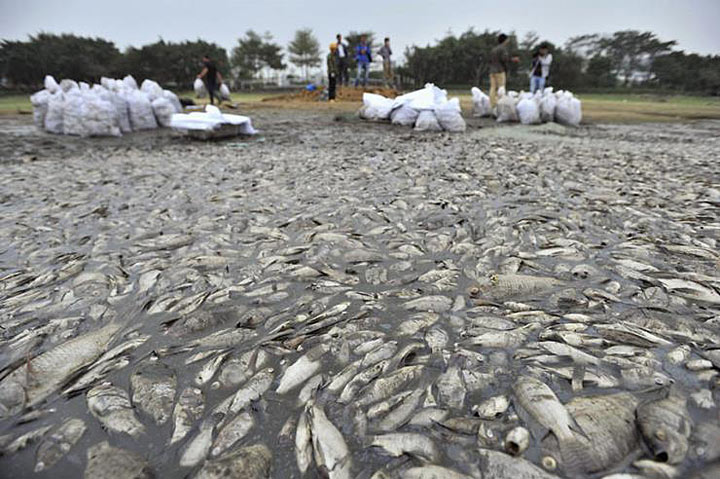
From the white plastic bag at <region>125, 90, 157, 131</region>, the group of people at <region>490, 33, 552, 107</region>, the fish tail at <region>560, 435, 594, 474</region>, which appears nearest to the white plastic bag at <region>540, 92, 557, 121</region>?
the group of people at <region>490, 33, 552, 107</region>

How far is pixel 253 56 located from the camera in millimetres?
55750

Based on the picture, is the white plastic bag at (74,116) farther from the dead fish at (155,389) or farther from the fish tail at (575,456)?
the fish tail at (575,456)

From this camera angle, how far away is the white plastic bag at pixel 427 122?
31.1 feet

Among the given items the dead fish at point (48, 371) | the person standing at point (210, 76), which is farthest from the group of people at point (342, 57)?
the dead fish at point (48, 371)

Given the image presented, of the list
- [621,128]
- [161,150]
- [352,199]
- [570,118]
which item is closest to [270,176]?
[352,199]

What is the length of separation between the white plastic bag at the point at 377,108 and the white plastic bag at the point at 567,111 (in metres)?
4.70

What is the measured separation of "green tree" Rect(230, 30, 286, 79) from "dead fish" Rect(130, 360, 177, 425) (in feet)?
197

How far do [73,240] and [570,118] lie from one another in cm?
1170

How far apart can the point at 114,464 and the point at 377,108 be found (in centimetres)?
1050

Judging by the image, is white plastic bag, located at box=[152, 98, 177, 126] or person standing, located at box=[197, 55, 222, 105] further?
person standing, located at box=[197, 55, 222, 105]

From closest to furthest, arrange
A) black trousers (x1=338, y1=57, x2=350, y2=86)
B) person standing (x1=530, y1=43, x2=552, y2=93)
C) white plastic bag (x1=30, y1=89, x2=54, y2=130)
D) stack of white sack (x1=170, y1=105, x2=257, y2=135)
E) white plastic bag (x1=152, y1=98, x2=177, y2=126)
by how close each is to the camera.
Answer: stack of white sack (x1=170, y1=105, x2=257, y2=135) < white plastic bag (x1=30, y1=89, x2=54, y2=130) < white plastic bag (x1=152, y1=98, x2=177, y2=126) < person standing (x1=530, y1=43, x2=552, y2=93) < black trousers (x1=338, y1=57, x2=350, y2=86)

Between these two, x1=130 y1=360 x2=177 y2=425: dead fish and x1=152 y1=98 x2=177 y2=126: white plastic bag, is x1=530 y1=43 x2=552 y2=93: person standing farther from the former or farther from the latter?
x1=130 y1=360 x2=177 y2=425: dead fish

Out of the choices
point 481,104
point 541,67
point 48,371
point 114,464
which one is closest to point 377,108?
point 481,104

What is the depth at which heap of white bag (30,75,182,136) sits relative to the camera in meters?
7.80
